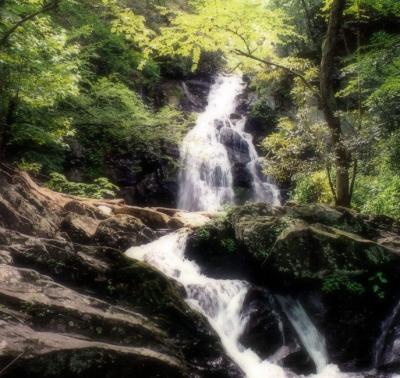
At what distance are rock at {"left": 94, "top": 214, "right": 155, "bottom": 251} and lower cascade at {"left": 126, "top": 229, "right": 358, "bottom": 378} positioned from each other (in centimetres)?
22

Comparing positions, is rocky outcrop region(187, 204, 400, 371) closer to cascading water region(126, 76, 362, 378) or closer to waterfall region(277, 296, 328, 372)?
waterfall region(277, 296, 328, 372)

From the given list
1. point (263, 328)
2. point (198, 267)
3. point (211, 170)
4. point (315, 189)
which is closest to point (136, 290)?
point (263, 328)

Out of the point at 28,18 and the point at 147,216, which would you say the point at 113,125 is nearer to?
the point at 147,216

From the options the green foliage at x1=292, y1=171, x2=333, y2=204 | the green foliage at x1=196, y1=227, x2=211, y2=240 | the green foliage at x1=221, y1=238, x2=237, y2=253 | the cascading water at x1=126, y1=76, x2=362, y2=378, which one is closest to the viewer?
the cascading water at x1=126, y1=76, x2=362, y2=378

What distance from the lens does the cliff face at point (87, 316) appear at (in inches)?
143

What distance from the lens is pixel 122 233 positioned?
8.56 m

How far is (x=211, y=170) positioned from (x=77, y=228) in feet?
31.5

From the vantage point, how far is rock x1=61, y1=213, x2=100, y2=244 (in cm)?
776

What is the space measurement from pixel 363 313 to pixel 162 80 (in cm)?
1748

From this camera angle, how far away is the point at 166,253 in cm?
864

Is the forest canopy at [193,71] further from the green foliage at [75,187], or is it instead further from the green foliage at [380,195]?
the green foliage at [75,187]

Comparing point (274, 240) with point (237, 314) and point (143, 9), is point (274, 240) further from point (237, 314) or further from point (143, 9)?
point (143, 9)

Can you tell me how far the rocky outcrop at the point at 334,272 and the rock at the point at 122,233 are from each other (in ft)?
7.47

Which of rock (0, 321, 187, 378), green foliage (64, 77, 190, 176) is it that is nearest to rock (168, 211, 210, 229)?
green foliage (64, 77, 190, 176)
